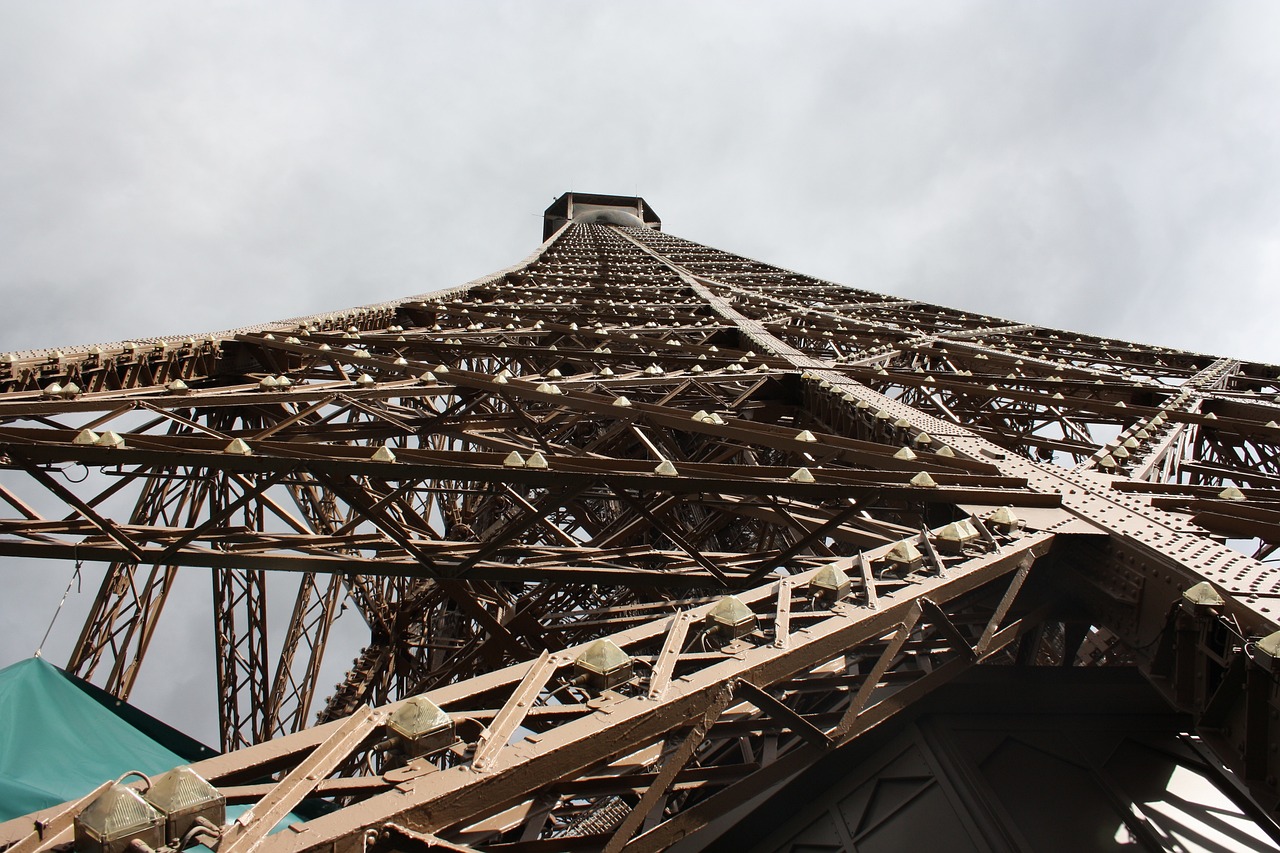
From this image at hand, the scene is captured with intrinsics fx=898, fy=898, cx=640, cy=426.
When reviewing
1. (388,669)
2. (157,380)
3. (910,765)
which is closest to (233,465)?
(910,765)

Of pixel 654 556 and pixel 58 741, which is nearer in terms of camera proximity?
pixel 58 741

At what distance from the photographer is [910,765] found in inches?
151

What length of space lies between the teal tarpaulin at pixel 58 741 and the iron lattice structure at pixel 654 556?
0.81m

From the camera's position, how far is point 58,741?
4.36 metres

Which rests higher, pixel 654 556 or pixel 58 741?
pixel 654 556

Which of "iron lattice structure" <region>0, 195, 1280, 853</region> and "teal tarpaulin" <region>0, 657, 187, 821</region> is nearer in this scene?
"iron lattice structure" <region>0, 195, 1280, 853</region>

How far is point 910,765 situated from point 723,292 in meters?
16.5

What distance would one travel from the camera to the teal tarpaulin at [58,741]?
397cm

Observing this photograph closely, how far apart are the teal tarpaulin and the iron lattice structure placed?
81 centimetres

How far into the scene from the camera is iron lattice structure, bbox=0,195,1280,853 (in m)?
2.71

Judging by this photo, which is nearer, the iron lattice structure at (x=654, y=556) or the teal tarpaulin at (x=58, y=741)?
the iron lattice structure at (x=654, y=556)

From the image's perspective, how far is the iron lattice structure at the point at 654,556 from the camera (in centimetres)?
271

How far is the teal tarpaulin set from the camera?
3967mm

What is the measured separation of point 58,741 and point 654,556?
139 inches
